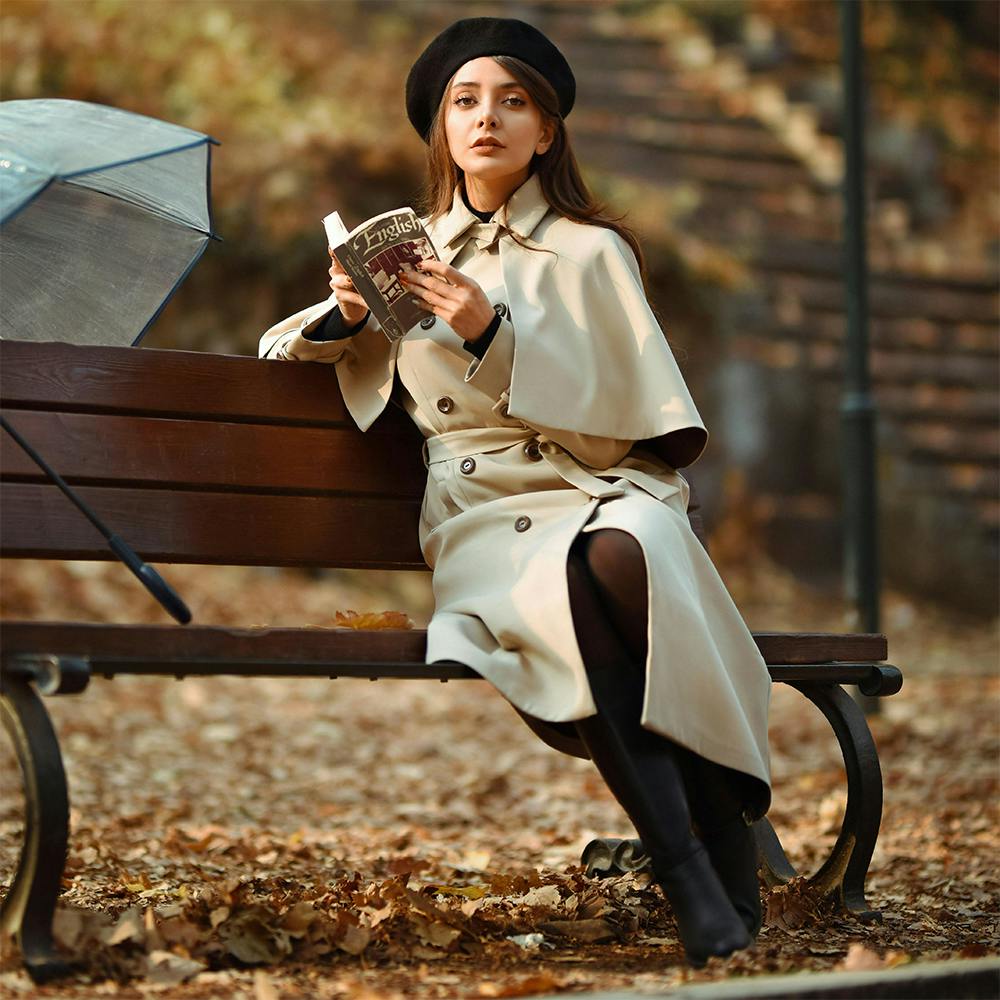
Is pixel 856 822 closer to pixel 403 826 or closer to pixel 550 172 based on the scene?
pixel 550 172

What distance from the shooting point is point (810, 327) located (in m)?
11.5

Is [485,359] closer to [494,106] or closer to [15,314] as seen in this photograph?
[494,106]

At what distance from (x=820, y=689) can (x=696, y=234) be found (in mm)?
8325

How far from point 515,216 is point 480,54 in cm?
38

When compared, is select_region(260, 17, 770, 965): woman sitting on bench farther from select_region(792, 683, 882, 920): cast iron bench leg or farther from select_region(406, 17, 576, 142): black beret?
select_region(792, 683, 882, 920): cast iron bench leg

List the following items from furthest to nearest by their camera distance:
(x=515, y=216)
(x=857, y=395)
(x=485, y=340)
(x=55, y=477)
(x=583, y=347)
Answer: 1. (x=857, y=395)
2. (x=515, y=216)
3. (x=583, y=347)
4. (x=485, y=340)
5. (x=55, y=477)

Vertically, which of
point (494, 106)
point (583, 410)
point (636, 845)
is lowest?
point (636, 845)

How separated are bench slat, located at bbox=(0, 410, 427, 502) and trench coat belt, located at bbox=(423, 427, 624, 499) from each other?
0.19 metres

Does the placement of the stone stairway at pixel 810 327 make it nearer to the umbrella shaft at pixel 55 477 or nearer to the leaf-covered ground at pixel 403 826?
the leaf-covered ground at pixel 403 826

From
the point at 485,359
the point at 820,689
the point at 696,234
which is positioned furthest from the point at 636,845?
the point at 696,234

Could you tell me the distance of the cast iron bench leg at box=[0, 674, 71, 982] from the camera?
2963mm

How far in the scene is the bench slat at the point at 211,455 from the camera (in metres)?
3.64

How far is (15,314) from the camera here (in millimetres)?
3871

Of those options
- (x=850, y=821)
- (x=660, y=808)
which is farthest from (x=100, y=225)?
(x=850, y=821)
